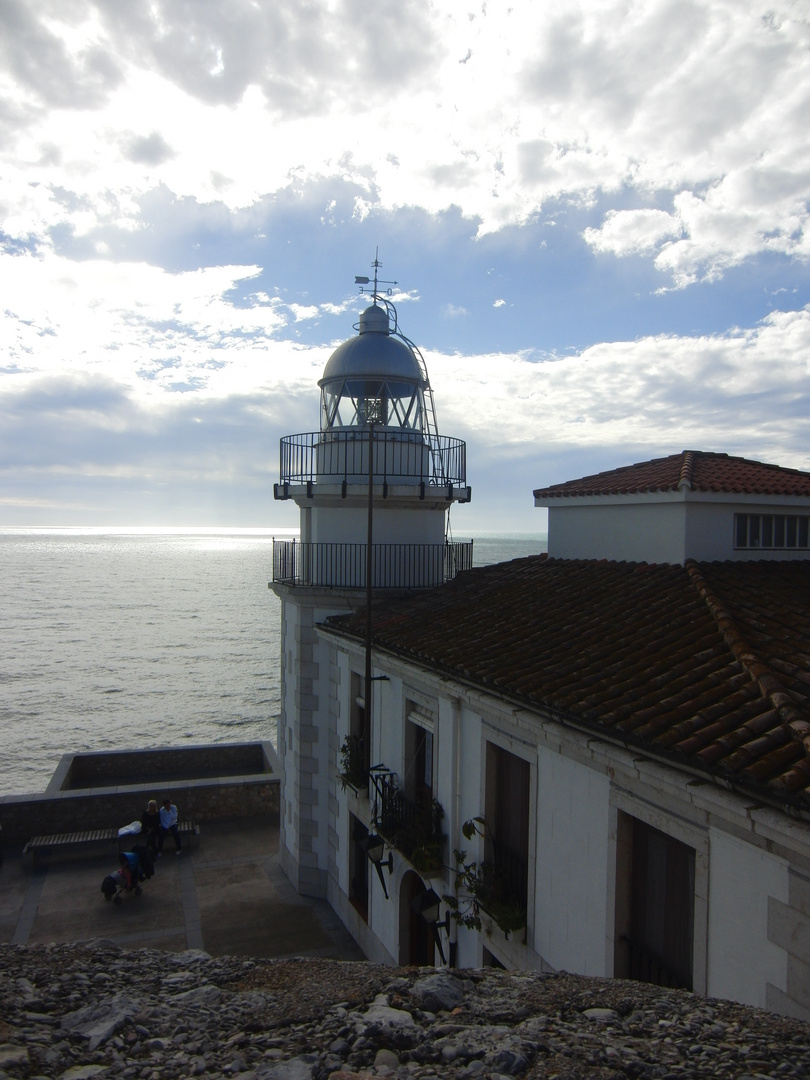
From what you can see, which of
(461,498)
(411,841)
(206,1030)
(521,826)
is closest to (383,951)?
(411,841)

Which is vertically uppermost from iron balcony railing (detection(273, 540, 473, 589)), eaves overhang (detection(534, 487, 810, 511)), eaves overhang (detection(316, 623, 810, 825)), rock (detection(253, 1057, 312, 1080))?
eaves overhang (detection(534, 487, 810, 511))

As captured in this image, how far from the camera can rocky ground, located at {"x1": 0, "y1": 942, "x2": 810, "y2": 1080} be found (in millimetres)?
3006

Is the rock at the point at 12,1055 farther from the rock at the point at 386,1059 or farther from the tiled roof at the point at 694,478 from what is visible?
the tiled roof at the point at 694,478

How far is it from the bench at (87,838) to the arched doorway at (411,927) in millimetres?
8965

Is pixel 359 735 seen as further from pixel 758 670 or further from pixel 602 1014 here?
pixel 602 1014

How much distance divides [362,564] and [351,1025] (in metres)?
13.3

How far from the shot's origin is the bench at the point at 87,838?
17.9 meters

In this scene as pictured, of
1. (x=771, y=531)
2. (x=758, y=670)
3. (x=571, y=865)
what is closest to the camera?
(x=758, y=670)

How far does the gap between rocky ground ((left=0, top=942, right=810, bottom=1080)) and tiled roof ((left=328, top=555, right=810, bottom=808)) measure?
1726 millimetres

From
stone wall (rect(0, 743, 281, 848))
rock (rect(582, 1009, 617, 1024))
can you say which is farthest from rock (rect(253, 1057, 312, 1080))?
stone wall (rect(0, 743, 281, 848))

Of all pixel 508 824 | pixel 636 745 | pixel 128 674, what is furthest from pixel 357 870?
pixel 128 674

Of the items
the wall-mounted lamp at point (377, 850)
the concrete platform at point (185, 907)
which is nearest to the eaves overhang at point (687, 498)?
the wall-mounted lamp at point (377, 850)

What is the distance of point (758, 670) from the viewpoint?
250 inches

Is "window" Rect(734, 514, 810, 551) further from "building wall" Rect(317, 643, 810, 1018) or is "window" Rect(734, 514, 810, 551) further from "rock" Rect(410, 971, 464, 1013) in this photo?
"rock" Rect(410, 971, 464, 1013)
